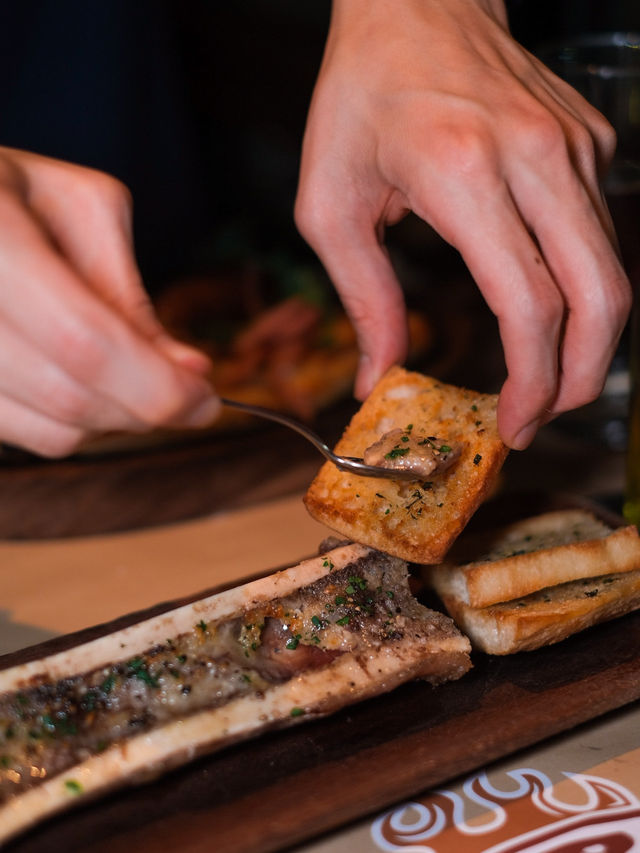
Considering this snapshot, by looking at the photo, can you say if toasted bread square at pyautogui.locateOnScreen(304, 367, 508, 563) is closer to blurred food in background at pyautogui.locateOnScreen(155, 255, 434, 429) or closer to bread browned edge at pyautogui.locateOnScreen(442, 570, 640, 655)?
bread browned edge at pyautogui.locateOnScreen(442, 570, 640, 655)

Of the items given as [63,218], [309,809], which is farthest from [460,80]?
[309,809]

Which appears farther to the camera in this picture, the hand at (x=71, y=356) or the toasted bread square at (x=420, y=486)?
the toasted bread square at (x=420, y=486)

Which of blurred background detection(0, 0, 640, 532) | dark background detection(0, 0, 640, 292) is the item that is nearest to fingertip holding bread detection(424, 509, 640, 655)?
blurred background detection(0, 0, 640, 532)

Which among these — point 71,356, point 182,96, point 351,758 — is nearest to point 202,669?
point 351,758

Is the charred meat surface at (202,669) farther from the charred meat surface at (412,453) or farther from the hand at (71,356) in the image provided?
the hand at (71,356)

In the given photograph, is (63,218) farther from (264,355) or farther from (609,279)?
(264,355)

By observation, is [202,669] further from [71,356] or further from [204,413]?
[71,356]

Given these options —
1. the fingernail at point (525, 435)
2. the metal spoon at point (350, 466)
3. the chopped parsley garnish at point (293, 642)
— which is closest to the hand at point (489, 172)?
the fingernail at point (525, 435)
